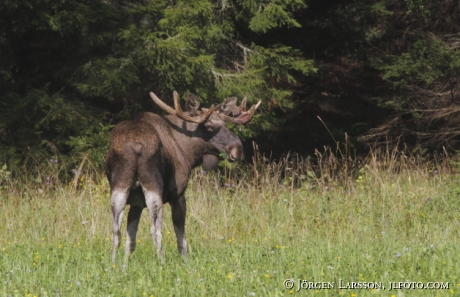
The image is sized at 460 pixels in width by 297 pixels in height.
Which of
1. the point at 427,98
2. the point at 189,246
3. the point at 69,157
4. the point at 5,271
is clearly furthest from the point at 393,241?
the point at 427,98

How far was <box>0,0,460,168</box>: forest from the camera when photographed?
14030mm

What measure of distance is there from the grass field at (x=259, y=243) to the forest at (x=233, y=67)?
130 centimetres

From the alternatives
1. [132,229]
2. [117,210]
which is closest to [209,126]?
[132,229]

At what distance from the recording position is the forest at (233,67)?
46.0 feet

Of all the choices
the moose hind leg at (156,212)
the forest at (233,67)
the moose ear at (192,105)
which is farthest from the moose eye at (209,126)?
the forest at (233,67)

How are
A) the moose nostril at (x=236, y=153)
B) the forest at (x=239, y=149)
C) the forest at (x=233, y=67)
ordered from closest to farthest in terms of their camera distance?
1. the forest at (x=239, y=149)
2. the moose nostril at (x=236, y=153)
3. the forest at (x=233, y=67)

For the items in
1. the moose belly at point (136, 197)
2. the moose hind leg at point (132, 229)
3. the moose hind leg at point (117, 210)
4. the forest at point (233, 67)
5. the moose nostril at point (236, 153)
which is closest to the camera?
the moose hind leg at point (117, 210)

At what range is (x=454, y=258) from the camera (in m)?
7.50

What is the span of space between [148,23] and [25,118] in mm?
2708

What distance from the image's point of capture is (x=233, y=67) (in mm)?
15844

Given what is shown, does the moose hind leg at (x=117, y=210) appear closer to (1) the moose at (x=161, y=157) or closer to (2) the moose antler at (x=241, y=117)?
(1) the moose at (x=161, y=157)

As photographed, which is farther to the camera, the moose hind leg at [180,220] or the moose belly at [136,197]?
the moose hind leg at [180,220]

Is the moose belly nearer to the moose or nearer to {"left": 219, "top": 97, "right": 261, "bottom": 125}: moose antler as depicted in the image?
the moose

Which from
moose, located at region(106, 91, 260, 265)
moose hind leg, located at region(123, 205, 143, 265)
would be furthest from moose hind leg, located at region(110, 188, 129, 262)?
moose hind leg, located at region(123, 205, 143, 265)
